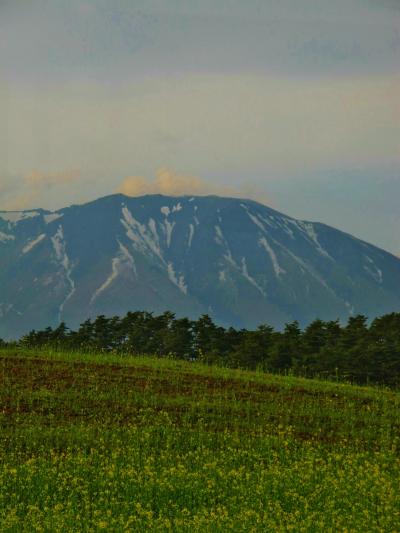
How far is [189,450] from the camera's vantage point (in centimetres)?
2370

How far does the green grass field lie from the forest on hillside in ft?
12.4

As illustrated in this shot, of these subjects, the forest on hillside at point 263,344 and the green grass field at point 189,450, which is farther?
the forest on hillside at point 263,344

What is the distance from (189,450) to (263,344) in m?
19.6

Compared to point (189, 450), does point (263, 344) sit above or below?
above

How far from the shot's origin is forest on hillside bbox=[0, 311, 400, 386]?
4044 centimetres

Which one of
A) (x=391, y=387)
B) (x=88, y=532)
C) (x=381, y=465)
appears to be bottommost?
(x=88, y=532)

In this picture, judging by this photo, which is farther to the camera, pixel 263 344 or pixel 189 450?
pixel 263 344

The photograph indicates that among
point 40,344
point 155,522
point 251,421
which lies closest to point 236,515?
point 155,522

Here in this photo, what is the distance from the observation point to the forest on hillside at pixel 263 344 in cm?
4044

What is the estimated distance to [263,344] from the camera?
4306cm

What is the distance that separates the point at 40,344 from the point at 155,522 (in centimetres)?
2837

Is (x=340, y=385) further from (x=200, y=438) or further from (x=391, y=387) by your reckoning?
(x=200, y=438)

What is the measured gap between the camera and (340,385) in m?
35.9

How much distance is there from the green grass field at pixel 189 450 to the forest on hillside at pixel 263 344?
3789mm
